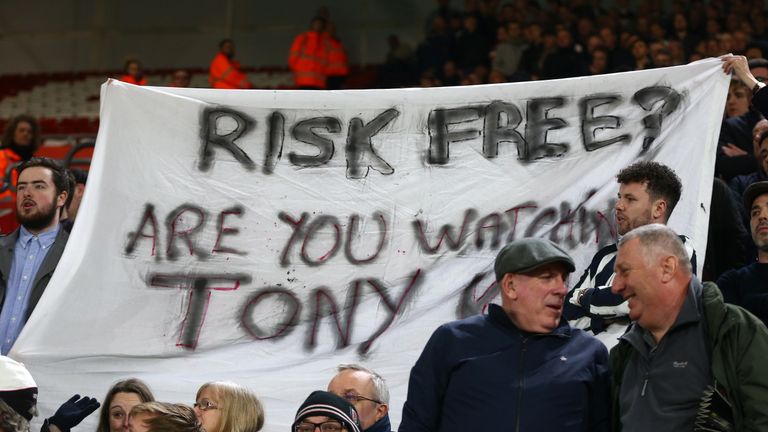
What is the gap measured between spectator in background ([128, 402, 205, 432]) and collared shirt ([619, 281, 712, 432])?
4.31ft

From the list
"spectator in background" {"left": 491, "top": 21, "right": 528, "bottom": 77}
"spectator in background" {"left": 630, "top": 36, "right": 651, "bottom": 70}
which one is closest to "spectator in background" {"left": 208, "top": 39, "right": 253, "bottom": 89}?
"spectator in background" {"left": 491, "top": 21, "right": 528, "bottom": 77}

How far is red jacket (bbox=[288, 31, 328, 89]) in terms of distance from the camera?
50.0ft

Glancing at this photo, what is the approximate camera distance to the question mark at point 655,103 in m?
5.73

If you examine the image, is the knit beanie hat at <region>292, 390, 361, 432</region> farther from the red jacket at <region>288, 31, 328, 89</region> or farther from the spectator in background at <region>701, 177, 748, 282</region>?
the red jacket at <region>288, 31, 328, 89</region>

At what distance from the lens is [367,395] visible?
Answer: 4.94 meters

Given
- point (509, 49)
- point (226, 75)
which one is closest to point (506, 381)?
point (509, 49)

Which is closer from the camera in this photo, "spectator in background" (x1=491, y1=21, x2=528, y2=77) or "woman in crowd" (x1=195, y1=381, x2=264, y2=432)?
"woman in crowd" (x1=195, y1=381, x2=264, y2=432)

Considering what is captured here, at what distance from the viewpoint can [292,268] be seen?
19.2ft

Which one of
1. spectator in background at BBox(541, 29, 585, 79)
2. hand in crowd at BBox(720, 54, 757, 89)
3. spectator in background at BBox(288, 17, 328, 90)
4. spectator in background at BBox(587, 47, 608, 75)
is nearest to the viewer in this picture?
hand in crowd at BBox(720, 54, 757, 89)

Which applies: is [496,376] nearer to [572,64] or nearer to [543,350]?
[543,350]

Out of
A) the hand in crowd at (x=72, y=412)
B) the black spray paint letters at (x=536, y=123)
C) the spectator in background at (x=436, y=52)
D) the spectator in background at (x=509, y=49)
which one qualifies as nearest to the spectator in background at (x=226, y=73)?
the spectator in background at (x=436, y=52)

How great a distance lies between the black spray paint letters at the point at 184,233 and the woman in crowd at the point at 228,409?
1082 millimetres

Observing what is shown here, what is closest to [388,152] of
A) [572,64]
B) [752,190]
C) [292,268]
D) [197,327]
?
[292,268]

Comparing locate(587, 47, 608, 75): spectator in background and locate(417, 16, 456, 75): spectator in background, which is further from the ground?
locate(417, 16, 456, 75): spectator in background
